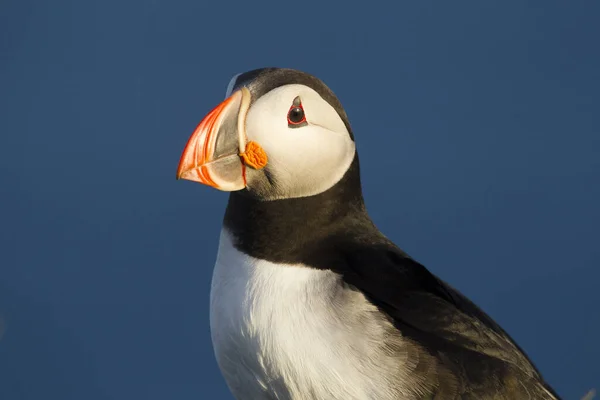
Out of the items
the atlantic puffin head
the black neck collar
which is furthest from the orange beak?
the black neck collar

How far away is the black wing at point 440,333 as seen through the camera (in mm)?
1921

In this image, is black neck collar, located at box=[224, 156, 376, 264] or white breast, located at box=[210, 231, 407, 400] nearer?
white breast, located at box=[210, 231, 407, 400]

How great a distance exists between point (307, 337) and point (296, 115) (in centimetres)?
42

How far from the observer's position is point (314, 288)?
201cm

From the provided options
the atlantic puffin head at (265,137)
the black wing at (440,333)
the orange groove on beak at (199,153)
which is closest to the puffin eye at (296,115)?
the atlantic puffin head at (265,137)

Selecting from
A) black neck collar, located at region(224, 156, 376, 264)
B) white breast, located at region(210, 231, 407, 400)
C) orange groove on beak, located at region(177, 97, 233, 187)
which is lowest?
white breast, located at region(210, 231, 407, 400)

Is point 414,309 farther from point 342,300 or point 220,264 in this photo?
point 220,264

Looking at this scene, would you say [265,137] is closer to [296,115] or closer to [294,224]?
[296,115]

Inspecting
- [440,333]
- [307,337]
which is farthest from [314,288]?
[440,333]

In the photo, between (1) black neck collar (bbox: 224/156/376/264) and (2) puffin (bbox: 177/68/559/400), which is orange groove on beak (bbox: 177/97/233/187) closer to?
(2) puffin (bbox: 177/68/559/400)

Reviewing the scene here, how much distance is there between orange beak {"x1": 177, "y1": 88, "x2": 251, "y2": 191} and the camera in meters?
1.98

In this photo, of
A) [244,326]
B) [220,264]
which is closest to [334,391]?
[244,326]

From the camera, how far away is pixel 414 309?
1.99 metres

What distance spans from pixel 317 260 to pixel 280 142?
9.9 inches
